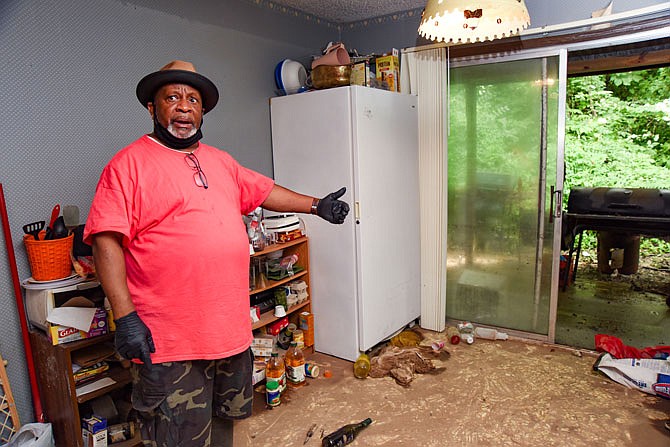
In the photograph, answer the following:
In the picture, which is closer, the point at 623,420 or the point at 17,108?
the point at 17,108

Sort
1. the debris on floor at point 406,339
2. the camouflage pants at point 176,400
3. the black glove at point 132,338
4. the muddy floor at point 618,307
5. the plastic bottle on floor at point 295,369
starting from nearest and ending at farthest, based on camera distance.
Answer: the black glove at point 132,338 → the camouflage pants at point 176,400 → the plastic bottle on floor at point 295,369 → the debris on floor at point 406,339 → the muddy floor at point 618,307

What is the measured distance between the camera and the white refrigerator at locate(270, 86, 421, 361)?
2518mm

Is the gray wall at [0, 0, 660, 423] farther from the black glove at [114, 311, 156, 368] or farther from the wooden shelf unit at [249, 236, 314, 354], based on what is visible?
the black glove at [114, 311, 156, 368]

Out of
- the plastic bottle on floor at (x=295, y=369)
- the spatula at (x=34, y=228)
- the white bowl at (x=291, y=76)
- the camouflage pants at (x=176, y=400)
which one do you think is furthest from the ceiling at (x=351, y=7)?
the camouflage pants at (x=176, y=400)

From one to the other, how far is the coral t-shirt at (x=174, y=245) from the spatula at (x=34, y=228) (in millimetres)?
660

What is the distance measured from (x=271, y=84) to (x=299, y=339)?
1.65m

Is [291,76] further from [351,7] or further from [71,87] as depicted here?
[71,87]

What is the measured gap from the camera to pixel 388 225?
9.18 feet

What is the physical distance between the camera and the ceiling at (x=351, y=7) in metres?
2.85

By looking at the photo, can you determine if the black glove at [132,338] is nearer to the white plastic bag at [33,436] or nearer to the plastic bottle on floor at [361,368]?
the white plastic bag at [33,436]

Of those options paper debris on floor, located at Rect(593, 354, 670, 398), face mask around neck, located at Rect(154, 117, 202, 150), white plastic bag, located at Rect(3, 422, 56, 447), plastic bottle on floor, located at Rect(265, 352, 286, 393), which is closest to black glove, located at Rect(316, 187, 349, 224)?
face mask around neck, located at Rect(154, 117, 202, 150)

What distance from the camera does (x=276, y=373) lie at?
7.47ft

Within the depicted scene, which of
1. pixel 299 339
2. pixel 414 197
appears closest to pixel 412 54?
pixel 414 197

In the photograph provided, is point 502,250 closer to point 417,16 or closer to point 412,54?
point 412,54
